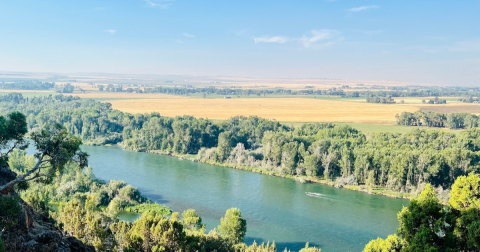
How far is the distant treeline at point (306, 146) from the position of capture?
1635 inches

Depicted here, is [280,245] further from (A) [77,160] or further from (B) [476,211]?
(A) [77,160]

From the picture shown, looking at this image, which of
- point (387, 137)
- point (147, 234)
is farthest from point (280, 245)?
point (387, 137)

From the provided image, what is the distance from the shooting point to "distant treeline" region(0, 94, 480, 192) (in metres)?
41.5

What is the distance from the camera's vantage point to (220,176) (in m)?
47.4

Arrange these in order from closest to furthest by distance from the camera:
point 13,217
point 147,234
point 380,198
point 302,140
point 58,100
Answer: point 13,217 < point 147,234 < point 380,198 < point 302,140 < point 58,100

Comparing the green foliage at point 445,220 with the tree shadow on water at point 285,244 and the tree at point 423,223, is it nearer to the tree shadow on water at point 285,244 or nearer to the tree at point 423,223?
the tree at point 423,223

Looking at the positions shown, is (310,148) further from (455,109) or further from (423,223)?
(455,109)

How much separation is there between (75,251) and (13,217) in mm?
2916

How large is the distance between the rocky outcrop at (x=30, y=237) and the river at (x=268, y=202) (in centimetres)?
1718

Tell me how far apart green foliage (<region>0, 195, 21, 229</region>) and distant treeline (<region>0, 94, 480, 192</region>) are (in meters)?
39.5

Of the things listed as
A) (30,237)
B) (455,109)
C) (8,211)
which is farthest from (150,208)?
(455,109)

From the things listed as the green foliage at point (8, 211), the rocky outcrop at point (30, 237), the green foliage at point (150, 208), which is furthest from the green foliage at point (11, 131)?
the green foliage at point (150, 208)

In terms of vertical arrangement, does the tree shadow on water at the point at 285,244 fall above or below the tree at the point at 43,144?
below

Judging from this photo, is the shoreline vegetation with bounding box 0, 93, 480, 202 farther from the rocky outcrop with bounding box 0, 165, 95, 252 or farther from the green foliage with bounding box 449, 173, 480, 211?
the rocky outcrop with bounding box 0, 165, 95, 252
